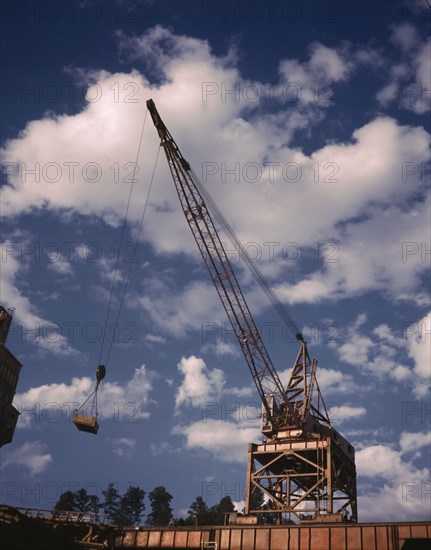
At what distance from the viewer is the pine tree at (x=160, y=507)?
114012mm

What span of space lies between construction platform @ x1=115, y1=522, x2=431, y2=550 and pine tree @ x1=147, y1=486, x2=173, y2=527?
281 ft

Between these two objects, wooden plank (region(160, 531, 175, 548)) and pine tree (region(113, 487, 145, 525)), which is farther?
pine tree (region(113, 487, 145, 525))

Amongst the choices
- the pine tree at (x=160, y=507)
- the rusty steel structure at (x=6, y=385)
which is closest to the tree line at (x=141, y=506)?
the pine tree at (x=160, y=507)

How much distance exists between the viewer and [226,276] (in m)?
53.2

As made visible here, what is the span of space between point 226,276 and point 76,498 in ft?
281

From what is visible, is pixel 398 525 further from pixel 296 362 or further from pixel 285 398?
pixel 296 362

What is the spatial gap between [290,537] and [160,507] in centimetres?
9544

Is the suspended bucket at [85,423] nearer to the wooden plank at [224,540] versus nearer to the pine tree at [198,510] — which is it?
the wooden plank at [224,540]

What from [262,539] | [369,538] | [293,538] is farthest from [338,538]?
[262,539]

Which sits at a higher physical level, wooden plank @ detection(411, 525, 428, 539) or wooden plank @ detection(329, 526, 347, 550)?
wooden plank @ detection(411, 525, 428, 539)

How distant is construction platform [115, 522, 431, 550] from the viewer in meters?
27.4

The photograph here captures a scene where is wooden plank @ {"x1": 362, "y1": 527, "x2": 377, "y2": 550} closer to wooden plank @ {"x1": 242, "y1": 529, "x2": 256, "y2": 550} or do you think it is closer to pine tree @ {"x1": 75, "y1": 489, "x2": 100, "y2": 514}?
wooden plank @ {"x1": 242, "y1": 529, "x2": 256, "y2": 550}

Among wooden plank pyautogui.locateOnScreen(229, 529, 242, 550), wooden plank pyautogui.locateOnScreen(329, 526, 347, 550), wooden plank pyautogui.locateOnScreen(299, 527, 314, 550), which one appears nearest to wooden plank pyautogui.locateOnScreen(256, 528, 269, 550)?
wooden plank pyautogui.locateOnScreen(229, 529, 242, 550)

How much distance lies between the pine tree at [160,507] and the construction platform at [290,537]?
85770 millimetres
